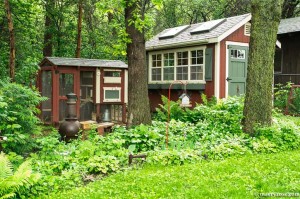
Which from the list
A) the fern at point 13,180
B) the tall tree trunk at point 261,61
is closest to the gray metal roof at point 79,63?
the tall tree trunk at point 261,61

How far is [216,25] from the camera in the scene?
1280cm

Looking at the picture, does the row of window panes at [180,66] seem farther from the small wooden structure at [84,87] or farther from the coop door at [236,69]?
the small wooden structure at [84,87]

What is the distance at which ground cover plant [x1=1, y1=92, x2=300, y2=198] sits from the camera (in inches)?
182

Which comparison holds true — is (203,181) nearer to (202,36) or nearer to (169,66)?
(202,36)

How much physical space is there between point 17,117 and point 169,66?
8883mm

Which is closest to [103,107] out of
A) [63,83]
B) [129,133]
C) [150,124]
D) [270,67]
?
[63,83]

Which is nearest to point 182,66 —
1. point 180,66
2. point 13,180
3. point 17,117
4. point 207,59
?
point 180,66

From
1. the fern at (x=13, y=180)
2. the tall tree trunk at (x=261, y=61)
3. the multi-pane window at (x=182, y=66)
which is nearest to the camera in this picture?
the fern at (x=13, y=180)

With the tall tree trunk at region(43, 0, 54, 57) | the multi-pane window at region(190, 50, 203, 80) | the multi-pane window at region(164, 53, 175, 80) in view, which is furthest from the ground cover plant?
the tall tree trunk at region(43, 0, 54, 57)

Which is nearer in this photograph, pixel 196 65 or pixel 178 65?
pixel 196 65

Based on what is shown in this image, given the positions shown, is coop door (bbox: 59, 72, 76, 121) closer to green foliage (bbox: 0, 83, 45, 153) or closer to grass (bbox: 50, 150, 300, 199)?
green foliage (bbox: 0, 83, 45, 153)

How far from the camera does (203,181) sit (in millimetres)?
4371

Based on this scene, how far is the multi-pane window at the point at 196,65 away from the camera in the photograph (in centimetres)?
1232

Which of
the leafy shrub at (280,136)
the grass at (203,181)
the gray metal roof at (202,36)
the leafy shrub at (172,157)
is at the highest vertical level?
the gray metal roof at (202,36)
